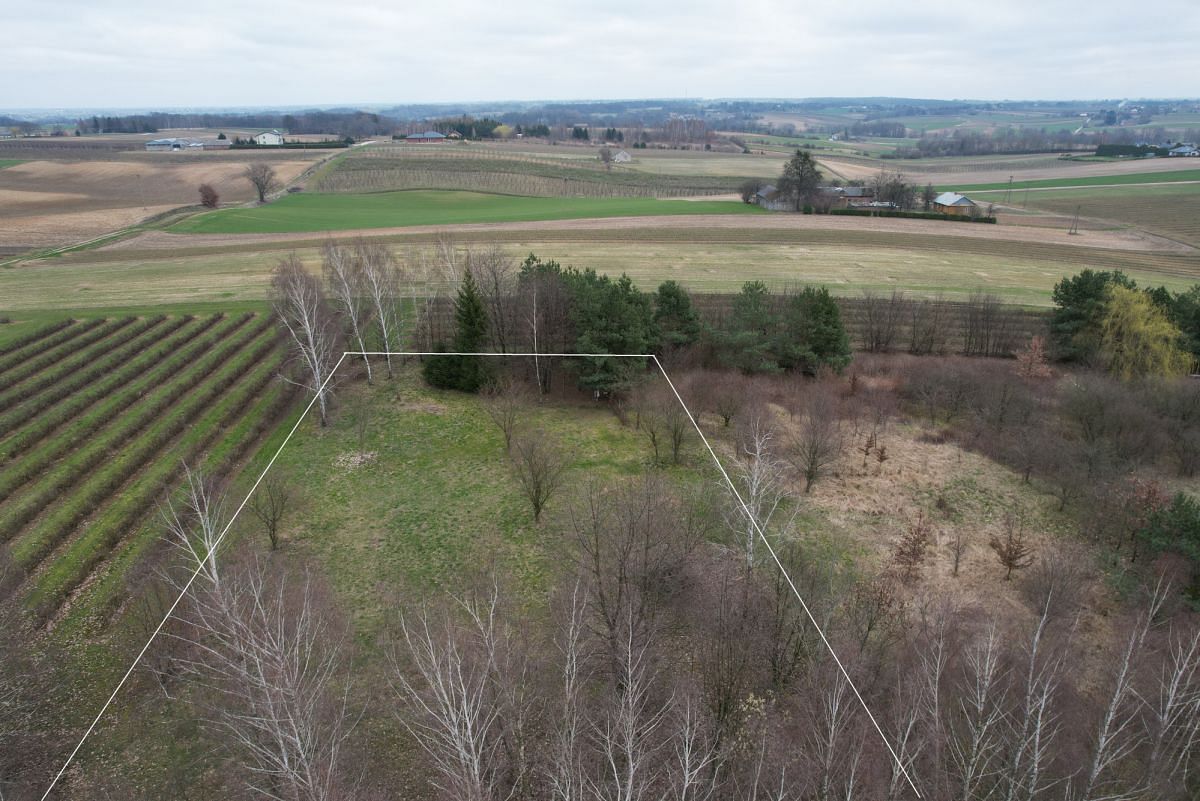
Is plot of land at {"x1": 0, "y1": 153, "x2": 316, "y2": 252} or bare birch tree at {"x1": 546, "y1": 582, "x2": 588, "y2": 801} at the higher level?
plot of land at {"x1": 0, "y1": 153, "x2": 316, "y2": 252}

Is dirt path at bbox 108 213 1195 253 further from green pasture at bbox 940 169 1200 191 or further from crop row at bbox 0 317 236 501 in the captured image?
green pasture at bbox 940 169 1200 191

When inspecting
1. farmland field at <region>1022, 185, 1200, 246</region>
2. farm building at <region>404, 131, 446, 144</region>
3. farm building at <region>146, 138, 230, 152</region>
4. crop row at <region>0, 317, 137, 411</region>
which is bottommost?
crop row at <region>0, 317, 137, 411</region>

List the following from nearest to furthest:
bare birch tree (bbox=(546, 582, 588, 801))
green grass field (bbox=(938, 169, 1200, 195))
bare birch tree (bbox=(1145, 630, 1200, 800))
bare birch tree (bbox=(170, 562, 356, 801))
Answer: bare birch tree (bbox=(546, 582, 588, 801))
bare birch tree (bbox=(170, 562, 356, 801))
bare birch tree (bbox=(1145, 630, 1200, 800))
green grass field (bbox=(938, 169, 1200, 195))

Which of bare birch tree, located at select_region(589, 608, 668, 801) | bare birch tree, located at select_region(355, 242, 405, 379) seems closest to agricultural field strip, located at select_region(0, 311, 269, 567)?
bare birch tree, located at select_region(355, 242, 405, 379)

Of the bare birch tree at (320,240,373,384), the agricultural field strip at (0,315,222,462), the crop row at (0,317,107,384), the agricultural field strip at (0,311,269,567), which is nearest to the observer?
the agricultural field strip at (0,311,269,567)

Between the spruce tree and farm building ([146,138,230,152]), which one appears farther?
farm building ([146,138,230,152])

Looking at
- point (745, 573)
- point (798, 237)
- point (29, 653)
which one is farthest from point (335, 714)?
point (798, 237)

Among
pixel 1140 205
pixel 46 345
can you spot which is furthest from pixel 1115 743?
pixel 1140 205

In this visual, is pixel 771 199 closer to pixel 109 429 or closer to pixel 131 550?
pixel 109 429
